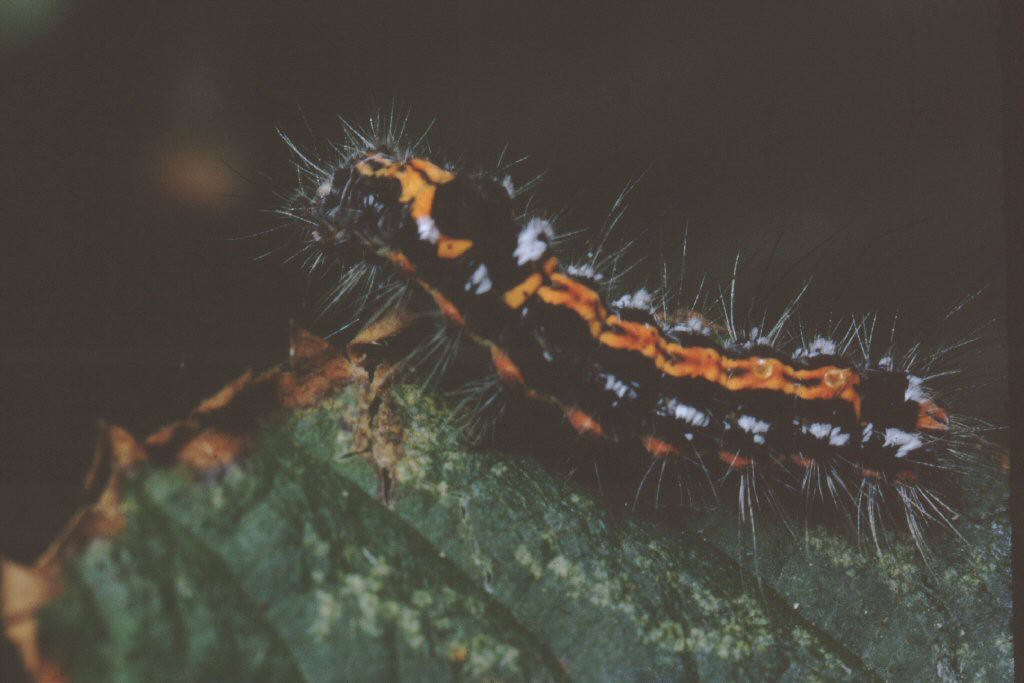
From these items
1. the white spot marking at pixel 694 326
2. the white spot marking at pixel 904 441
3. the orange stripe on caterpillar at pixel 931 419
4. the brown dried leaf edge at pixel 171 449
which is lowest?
the brown dried leaf edge at pixel 171 449

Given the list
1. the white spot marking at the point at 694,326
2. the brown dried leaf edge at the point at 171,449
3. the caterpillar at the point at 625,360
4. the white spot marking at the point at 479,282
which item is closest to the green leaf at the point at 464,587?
the brown dried leaf edge at the point at 171,449

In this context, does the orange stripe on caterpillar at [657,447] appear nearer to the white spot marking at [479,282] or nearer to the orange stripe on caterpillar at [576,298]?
the orange stripe on caterpillar at [576,298]

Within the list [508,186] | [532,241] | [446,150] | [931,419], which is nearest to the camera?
[532,241]

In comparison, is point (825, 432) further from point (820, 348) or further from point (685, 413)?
point (685, 413)

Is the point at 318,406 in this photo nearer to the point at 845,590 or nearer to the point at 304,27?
the point at 845,590

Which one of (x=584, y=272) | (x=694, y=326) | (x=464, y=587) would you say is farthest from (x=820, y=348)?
(x=464, y=587)
